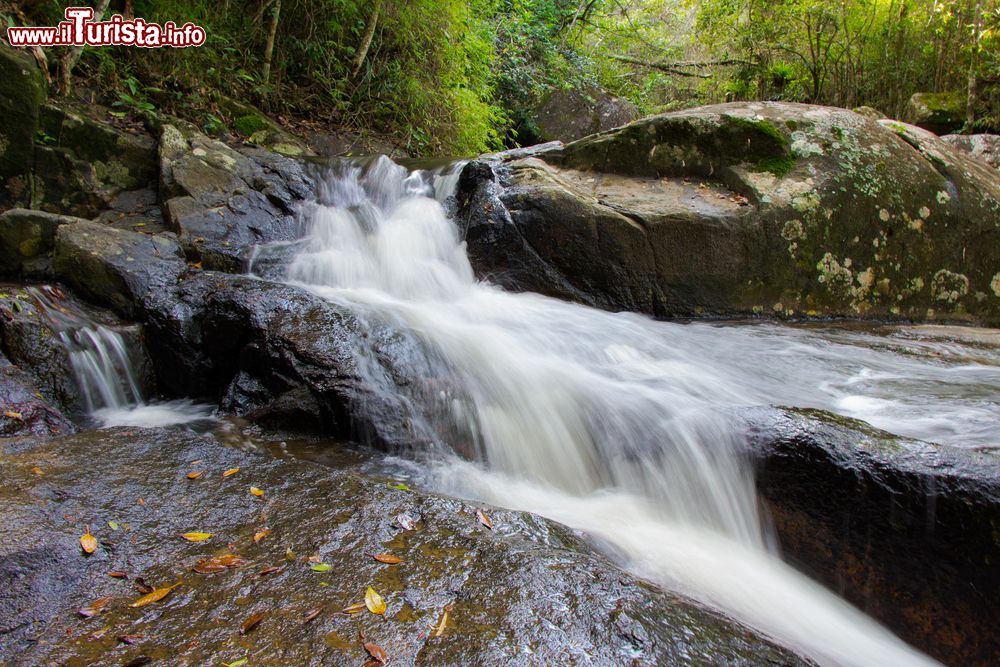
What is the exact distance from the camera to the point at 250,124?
23.8ft

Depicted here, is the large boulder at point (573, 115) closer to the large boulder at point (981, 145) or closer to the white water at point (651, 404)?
the large boulder at point (981, 145)

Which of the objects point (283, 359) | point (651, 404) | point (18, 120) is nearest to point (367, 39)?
point (18, 120)

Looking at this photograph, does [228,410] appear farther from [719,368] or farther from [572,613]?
[719,368]

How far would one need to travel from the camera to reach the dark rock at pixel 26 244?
4.07 m

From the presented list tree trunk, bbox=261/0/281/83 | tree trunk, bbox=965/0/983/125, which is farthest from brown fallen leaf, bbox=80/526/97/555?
tree trunk, bbox=965/0/983/125

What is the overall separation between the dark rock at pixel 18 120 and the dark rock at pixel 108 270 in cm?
155

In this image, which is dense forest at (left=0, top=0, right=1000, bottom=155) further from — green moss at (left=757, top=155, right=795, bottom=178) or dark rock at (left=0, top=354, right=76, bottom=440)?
green moss at (left=757, top=155, right=795, bottom=178)

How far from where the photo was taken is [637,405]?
3.33m

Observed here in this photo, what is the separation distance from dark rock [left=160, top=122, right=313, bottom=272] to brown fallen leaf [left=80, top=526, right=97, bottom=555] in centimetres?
332

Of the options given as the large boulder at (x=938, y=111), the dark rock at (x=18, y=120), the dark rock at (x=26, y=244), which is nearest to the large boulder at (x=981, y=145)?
the large boulder at (x=938, y=111)

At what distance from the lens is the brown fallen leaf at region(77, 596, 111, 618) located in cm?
163

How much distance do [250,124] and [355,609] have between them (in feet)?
23.8

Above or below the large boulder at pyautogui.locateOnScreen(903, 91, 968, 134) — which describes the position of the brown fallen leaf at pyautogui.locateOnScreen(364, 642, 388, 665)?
below

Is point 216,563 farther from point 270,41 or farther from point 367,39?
point 367,39
